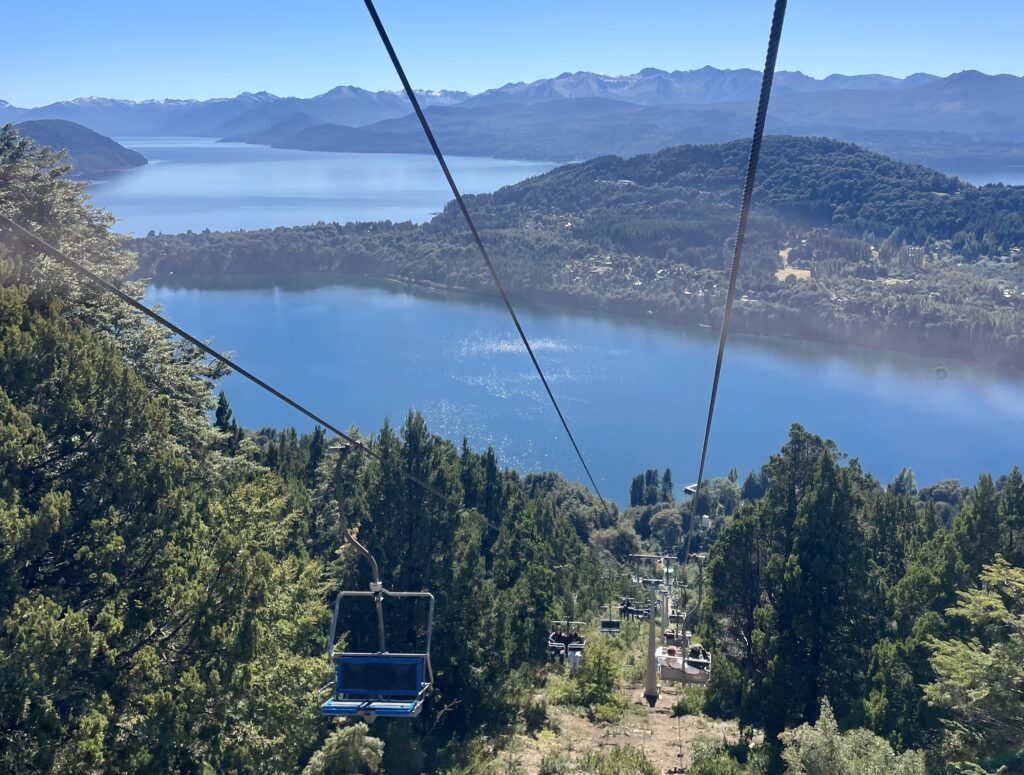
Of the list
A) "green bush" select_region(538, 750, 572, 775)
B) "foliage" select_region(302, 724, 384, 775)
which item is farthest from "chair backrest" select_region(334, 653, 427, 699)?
"green bush" select_region(538, 750, 572, 775)

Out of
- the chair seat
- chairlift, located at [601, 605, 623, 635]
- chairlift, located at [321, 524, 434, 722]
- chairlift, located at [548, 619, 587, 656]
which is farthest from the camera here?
chairlift, located at [601, 605, 623, 635]

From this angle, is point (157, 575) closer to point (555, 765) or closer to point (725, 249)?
point (555, 765)

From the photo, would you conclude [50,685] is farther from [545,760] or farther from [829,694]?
[829,694]

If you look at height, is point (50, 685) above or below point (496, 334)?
above

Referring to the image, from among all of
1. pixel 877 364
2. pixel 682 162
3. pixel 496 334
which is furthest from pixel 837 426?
pixel 682 162

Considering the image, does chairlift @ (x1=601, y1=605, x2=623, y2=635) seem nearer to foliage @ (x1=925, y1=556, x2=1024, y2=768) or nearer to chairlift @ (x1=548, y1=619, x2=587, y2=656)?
chairlift @ (x1=548, y1=619, x2=587, y2=656)

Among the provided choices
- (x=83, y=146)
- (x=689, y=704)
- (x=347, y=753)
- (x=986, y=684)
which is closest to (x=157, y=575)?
(x=347, y=753)
